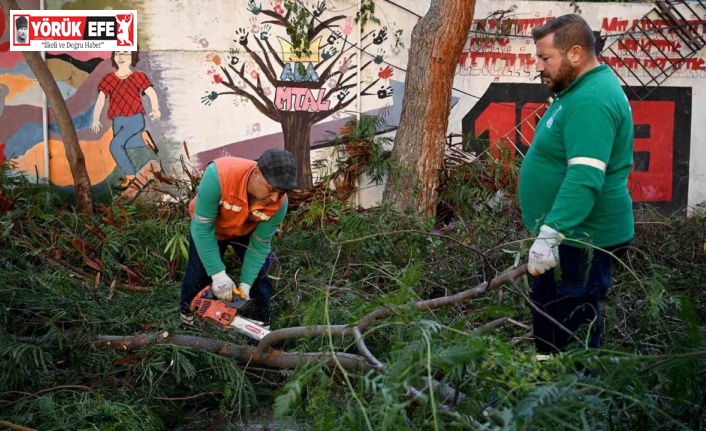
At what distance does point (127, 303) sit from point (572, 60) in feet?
11.2

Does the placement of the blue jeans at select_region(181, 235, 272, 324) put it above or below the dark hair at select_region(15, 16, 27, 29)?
below

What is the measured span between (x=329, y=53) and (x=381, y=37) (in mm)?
605

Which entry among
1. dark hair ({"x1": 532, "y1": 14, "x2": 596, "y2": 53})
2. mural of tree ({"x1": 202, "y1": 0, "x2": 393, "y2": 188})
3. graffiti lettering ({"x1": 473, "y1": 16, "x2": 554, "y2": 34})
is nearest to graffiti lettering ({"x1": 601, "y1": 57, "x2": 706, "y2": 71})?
graffiti lettering ({"x1": 473, "y1": 16, "x2": 554, "y2": 34})

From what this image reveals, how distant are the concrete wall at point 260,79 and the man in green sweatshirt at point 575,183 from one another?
4905 millimetres

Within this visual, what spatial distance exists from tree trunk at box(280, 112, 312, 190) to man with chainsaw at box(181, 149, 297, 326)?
11.5 feet

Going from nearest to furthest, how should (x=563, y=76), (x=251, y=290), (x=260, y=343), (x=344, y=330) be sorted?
(x=344, y=330) < (x=563, y=76) < (x=260, y=343) < (x=251, y=290)

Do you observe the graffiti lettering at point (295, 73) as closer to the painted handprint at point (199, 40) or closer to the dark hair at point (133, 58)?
the painted handprint at point (199, 40)

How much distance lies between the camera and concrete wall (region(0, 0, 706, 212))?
8.48m

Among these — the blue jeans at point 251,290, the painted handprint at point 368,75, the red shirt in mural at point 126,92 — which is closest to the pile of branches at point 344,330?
the blue jeans at point 251,290

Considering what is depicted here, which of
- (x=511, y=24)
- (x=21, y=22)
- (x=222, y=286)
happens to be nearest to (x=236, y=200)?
(x=222, y=286)

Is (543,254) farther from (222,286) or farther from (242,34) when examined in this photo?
(242,34)

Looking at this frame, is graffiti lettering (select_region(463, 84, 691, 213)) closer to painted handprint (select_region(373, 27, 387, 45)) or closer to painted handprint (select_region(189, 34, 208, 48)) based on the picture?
painted handprint (select_region(373, 27, 387, 45))

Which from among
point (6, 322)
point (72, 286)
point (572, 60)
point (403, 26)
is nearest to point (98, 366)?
point (6, 322)

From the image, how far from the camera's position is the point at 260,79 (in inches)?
341
